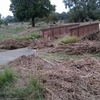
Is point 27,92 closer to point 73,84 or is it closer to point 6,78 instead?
point 6,78

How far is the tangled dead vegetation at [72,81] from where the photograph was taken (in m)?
3.75

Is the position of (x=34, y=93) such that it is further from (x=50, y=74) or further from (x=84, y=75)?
(x=84, y=75)

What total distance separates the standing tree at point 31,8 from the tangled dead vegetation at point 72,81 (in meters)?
30.4

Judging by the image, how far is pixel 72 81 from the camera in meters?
4.21

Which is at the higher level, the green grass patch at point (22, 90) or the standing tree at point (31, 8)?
the standing tree at point (31, 8)

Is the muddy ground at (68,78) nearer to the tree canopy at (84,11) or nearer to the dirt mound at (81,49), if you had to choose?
the dirt mound at (81,49)

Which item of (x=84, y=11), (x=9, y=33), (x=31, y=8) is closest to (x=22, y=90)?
(x=9, y=33)

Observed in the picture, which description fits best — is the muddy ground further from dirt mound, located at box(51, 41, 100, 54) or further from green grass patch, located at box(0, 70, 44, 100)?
dirt mound, located at box(51, 41, 100, 54)

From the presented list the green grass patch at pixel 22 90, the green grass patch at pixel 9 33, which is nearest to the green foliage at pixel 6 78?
the green grass patch at pixel 22 90

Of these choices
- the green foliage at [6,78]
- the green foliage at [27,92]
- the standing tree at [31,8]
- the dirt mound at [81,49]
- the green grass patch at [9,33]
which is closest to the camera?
the green foliage at [27,92]

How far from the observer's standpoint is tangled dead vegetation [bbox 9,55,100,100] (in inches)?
148

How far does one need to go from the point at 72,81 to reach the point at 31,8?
105ft

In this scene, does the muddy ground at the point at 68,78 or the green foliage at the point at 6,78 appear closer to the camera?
the muddy ground at the point at 68,78

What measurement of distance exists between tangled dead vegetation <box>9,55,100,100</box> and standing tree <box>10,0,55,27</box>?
30371mm
